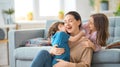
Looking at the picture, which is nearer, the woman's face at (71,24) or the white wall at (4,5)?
the woman's face at (71,24)

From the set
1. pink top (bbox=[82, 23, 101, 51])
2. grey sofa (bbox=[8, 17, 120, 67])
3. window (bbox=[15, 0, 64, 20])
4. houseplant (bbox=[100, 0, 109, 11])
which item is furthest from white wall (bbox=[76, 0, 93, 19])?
pink top (bbox=[82, 23, 101, 51])

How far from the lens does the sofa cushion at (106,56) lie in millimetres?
2428

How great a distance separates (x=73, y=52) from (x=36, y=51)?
0.42m

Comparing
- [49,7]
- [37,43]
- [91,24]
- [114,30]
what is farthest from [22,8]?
[91,24]

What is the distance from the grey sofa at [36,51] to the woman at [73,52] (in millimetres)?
132

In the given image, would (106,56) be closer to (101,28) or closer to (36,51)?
(101,28)

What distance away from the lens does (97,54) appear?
2.47m

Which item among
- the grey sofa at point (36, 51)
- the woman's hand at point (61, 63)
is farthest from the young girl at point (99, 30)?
the woman's hand at point (61, 63)

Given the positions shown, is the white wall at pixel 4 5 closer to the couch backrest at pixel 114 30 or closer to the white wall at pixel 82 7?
the white wall at pixel 82 7

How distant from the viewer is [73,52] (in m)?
2.46

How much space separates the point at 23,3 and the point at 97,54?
10.3ft

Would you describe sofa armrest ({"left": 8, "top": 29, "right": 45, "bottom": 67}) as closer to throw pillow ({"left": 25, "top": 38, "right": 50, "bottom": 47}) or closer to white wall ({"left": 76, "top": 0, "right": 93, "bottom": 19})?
throw pillow ({"left": 25, "top": 38, "right": 50, "bottom": 47})

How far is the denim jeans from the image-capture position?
2.33m

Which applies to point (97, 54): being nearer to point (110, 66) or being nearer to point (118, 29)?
point (110, 66)
